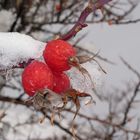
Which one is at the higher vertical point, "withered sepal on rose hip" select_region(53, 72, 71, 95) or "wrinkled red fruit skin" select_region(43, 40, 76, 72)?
"wrinkled red fruit skin" select_region(43, 40, 76, 72)

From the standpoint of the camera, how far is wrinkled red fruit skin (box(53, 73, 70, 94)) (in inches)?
47.6

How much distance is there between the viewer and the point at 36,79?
1.16m

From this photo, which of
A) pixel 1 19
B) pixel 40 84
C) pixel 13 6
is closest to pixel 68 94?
pixel 40 84

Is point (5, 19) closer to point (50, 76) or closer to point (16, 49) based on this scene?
point (16, 49)

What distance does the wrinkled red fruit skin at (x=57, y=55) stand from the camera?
1.16 metres

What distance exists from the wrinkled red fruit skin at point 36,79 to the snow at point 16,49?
0.28ft

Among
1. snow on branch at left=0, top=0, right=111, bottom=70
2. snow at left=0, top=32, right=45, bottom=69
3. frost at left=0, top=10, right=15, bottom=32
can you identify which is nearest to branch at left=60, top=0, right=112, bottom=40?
snow on branch at left=0, top=0, right=111, bottom=70

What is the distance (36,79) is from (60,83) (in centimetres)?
9

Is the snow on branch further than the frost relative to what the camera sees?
No

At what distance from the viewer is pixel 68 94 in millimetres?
1190

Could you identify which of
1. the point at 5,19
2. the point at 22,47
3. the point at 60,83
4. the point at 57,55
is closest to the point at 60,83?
the point at 60,83

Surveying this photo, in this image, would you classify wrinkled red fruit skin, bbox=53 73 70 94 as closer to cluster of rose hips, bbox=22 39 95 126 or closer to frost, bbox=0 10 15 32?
cluster of rose hips, bbox=22 39 95 126

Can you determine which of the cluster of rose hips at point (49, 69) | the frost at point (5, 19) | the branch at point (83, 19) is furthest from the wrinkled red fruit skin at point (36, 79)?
the frost at point (5, 19)

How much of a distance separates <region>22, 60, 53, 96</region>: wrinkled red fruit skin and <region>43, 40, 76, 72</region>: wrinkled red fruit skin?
0.10 ft
